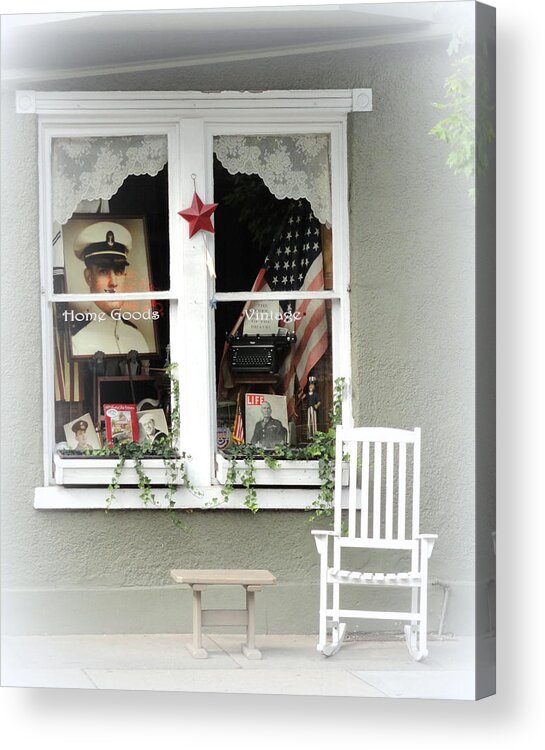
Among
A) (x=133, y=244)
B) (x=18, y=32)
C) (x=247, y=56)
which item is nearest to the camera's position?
(x=18, y=32)

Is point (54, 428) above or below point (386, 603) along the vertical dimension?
above

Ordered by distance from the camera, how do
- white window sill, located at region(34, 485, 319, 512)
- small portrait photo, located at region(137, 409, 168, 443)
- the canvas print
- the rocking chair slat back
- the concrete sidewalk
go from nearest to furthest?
the concrete sidewalk
the rocking chair slat back
the canvas print
white window sill, located at region(34, 485, 319, 512)
small portrait photo, located at region(137, 409, 168, 443)

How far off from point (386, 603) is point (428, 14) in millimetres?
2912

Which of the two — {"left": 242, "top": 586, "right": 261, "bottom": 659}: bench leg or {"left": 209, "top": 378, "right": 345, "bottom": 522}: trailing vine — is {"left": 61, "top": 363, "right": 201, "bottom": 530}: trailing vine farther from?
{"left": 242, "top": 586, "right": 261, "bottom": 659}: bench leg

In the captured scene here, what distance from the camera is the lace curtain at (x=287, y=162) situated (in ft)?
21.8

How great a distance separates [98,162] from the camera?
666 centimetres

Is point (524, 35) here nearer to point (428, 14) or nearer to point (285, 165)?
point (428, 14)

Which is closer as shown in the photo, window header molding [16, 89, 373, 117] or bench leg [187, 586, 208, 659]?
bench leg [187, 586, 208, 659]

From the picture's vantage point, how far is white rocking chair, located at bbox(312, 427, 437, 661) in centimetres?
605

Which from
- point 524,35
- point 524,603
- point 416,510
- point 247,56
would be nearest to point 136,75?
point 247,56

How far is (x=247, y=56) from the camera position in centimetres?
630

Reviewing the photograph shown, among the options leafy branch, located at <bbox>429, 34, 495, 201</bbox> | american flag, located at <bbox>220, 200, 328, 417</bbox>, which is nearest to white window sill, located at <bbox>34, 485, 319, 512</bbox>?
american flag, located at <bbox>220, 200, 328, 417</bbox>

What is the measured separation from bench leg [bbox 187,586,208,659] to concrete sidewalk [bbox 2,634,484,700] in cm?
4

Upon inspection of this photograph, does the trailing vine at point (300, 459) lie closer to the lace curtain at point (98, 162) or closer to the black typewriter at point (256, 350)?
the black typewriter at point (256, 350)
